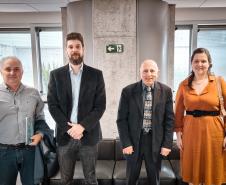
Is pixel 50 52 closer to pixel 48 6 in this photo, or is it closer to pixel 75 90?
pixel 48 6

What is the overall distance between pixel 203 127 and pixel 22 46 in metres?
4.53

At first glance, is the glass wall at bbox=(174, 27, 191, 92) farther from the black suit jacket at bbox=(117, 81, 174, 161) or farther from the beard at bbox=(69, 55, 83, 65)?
the beard at bbox=(69, 55, 83, 65)

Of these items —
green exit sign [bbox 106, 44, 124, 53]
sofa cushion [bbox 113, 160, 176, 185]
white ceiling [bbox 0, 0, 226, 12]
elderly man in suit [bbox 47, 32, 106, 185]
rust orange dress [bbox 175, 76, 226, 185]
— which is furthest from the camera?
white ceiling [bbox 0, 0, 226, 12]

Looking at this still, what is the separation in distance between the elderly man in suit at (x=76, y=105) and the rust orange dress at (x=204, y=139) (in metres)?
0.84

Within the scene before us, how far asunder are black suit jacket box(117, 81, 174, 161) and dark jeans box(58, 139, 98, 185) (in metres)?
0.34

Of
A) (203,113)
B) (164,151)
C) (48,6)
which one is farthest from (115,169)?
(48,6)

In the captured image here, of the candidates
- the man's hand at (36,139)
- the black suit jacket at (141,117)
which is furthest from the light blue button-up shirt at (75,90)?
the black suit jacket at (141,117)

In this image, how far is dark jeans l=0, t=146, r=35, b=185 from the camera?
2.11 meters

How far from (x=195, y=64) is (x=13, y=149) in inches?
69.8

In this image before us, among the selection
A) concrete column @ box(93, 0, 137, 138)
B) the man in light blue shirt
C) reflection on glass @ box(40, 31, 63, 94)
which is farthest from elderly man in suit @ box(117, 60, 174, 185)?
reflection on glass @ box(40, 31, 63, 94)

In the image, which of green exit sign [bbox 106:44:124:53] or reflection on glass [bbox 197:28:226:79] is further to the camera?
reflection on glass [bbox 197:28:226:79]

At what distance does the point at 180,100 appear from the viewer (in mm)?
2531

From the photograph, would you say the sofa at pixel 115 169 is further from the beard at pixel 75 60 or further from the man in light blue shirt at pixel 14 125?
the beard at pixel 75 60

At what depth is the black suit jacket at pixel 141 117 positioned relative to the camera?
2.38 m
